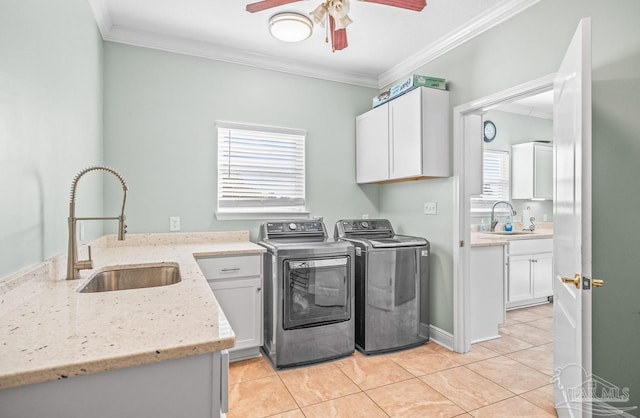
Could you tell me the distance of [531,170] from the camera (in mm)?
4672

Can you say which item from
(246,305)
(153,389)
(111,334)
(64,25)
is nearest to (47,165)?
(64,25)

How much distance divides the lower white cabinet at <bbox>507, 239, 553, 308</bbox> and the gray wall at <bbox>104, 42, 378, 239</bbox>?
2217 millimetres

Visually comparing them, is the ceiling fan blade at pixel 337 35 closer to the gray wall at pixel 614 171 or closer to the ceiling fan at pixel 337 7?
the ceiling fan at pixel 337 7

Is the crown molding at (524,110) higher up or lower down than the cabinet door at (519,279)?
higher up

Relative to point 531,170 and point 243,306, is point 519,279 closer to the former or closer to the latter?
point 531,170

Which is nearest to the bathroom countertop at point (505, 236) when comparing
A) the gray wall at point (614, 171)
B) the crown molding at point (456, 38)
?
the gray wall at point (614, 171)

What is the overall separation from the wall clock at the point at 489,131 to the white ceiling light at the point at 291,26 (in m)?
3.25

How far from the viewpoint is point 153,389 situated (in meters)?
0.81

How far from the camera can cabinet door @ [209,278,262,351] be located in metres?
2.61

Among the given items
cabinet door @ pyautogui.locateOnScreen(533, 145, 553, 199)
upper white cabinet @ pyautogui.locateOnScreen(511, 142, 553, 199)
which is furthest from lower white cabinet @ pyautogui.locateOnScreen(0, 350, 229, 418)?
cabinet door @ pyautogui.locateOnScreen(533, 145, 553, 199)

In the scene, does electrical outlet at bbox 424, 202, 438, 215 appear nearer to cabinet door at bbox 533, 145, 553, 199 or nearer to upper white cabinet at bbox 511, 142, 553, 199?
upper white cabinet at bbox 511, 142, 553, 199

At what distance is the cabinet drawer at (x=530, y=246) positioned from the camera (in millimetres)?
3996

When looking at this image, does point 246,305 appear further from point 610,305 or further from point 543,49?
point 543,49

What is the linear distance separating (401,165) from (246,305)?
70.2 inches
